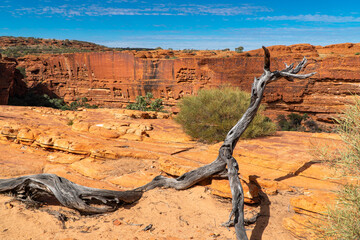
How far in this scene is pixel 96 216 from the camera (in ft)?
14.6

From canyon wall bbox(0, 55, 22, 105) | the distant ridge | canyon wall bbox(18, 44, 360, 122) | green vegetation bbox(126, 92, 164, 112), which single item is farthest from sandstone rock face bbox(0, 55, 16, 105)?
the distant ridge

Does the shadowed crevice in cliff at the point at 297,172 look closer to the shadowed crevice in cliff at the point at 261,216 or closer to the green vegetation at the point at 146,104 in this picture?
the shadowed crevice in cliff at the point at 261,216

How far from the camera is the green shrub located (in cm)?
757

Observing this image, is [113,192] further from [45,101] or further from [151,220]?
[45,101]

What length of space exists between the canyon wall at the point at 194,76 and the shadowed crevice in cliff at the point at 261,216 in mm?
13859

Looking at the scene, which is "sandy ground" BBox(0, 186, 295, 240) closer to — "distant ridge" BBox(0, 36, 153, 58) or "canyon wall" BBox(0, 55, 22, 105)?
"canyon wall" BBox(0, 55, 22, 105)

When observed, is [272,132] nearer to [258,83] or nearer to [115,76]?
[258,83]

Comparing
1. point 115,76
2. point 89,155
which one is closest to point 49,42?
point 115,76

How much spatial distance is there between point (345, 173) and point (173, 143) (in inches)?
206

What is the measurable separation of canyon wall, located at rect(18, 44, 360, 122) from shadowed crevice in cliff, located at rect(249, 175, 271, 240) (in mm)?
13859

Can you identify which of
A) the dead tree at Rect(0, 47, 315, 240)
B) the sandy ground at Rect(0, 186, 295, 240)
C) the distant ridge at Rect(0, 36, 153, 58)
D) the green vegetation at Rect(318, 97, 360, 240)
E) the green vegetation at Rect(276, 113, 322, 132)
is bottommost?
the green vegetation at Rect(276, 113, 322, 132)

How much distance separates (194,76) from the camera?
24.9 metres

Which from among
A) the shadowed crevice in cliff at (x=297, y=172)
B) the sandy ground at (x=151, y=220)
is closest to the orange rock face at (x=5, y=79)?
the sandy ground at (x=151, y=220)

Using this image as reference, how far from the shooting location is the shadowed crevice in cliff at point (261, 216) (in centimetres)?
379
